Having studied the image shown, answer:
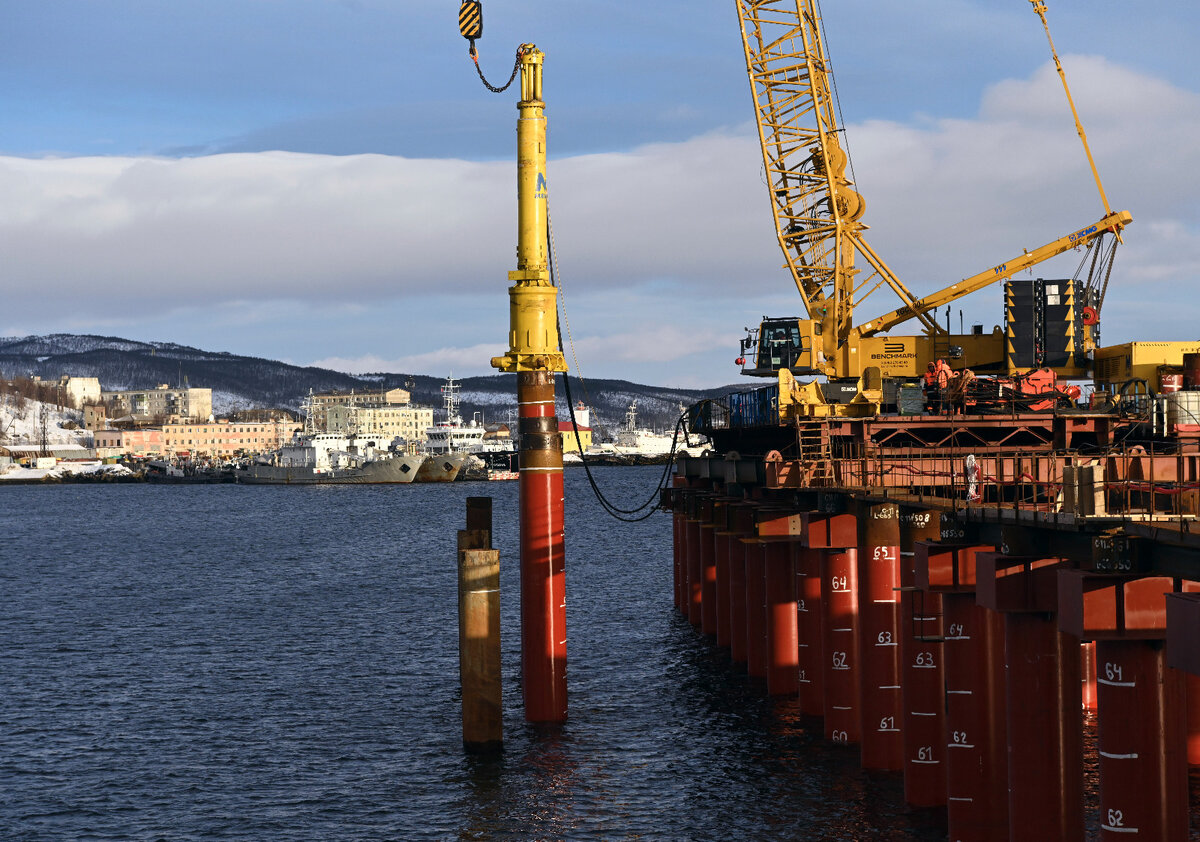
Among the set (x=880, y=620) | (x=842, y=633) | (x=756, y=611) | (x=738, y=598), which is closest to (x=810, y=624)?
(x=842, y=633)

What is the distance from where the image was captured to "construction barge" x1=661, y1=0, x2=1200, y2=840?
15.8m

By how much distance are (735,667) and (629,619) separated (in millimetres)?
14974

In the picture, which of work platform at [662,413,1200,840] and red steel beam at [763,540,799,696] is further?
red steel beam at [763,540,799,696]

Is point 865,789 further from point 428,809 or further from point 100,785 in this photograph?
point 100,785

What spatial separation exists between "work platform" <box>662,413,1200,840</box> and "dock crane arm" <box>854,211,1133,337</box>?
48.3 feet

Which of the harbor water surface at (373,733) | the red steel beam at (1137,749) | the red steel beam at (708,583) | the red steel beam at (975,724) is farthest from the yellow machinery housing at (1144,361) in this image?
the red steel beam at (1137,749)

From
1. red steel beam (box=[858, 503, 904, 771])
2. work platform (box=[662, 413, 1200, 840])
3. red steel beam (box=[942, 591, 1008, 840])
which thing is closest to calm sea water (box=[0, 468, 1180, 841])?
red steel beam (box=[858, 503, 904, 771])

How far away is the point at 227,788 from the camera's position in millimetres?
32062

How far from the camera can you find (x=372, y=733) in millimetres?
37250

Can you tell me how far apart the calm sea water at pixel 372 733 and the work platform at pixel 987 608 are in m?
2.59

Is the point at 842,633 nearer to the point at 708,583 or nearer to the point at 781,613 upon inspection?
the point at 781,613

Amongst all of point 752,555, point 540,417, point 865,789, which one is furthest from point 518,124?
point 865,789

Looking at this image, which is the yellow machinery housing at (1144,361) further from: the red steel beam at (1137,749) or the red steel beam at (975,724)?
the red steel beam at (1137,749)

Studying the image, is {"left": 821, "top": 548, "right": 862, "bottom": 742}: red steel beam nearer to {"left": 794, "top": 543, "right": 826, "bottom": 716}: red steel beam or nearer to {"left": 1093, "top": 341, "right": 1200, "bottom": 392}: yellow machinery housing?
{"left": 794, "top": 543, "right": 826, "bottom": 716}: red steel beam
